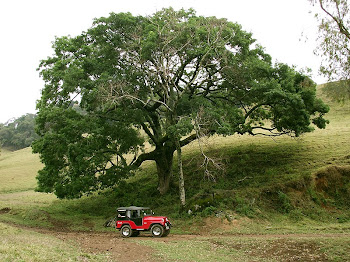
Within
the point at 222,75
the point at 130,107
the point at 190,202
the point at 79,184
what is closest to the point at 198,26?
the point at 222,75

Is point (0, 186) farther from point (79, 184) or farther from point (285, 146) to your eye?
point (285, 146)

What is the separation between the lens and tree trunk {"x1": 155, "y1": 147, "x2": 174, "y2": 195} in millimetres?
26344

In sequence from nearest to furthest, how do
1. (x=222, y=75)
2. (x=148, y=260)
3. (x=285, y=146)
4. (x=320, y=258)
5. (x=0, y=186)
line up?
(x=148, y=260), (x=320, y=258), (x=222, y=75), (x=285, y=146), (x=0, y=186)

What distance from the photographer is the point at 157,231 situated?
17.4 m

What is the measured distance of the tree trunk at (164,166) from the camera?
2634 centimetres

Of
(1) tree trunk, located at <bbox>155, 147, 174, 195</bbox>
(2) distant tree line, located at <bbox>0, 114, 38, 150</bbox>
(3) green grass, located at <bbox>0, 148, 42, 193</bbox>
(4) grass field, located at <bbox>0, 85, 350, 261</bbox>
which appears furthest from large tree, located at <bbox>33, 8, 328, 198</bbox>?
(2) distant tree line, located at <bbox>0, 114, 38, 150</bbox>

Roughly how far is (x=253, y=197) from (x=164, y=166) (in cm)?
818

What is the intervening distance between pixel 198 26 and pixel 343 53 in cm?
1069

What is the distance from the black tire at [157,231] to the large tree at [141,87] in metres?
6.24

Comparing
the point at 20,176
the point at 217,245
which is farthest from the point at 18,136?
the point at 217,245

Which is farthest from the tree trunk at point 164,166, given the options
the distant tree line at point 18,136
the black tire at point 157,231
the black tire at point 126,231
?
the distant tree line at point 18,136

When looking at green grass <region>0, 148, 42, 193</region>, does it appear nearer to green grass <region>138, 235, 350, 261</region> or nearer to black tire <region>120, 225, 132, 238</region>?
black tire <region>120, 225, 132, 238</region>

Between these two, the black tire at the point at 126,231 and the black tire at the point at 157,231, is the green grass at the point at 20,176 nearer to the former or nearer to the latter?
the black tire at the point at 126,231

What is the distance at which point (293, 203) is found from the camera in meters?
21.4
